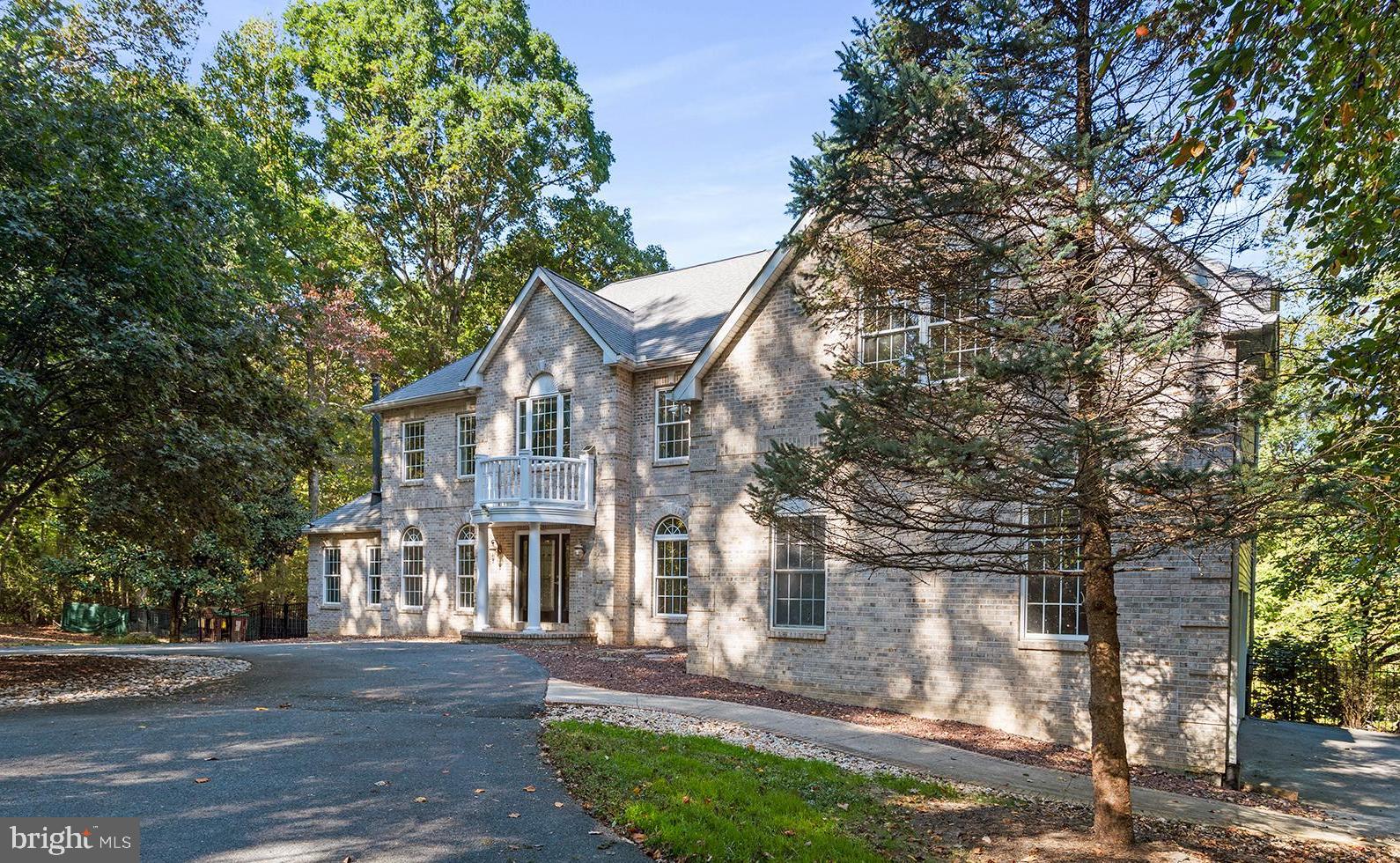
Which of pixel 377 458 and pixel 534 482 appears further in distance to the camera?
pixel 377 458

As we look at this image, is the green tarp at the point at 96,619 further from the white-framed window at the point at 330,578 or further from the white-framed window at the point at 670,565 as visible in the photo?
the white-framed window at the point at 670,565

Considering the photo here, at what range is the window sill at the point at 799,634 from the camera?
1267 centimetres

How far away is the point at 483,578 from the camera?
21.1m

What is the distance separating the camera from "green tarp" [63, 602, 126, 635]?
26656mm


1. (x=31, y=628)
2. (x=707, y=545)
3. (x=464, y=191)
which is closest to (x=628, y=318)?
(x=707, y=545)

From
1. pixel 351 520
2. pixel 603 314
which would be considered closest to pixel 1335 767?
pixel 603 314

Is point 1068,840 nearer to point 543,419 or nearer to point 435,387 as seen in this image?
point 543,419

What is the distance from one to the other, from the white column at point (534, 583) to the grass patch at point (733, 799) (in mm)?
11215

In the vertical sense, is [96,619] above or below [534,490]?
below

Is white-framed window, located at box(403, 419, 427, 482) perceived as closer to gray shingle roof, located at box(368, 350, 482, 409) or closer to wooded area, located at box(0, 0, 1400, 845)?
gray shingle roof, located at box(368, 350, 482, 409)

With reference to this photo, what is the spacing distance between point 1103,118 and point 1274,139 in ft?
4.25

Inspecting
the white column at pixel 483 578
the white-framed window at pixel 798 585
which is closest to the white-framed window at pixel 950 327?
the white-framed window at pixel 798 585

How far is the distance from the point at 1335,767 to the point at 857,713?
6.12 meters

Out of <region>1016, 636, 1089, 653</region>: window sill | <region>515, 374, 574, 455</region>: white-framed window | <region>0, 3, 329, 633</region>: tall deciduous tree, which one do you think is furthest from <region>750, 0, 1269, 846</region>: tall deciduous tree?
<region>515, 374, 574, 455</region>: white-framed window
